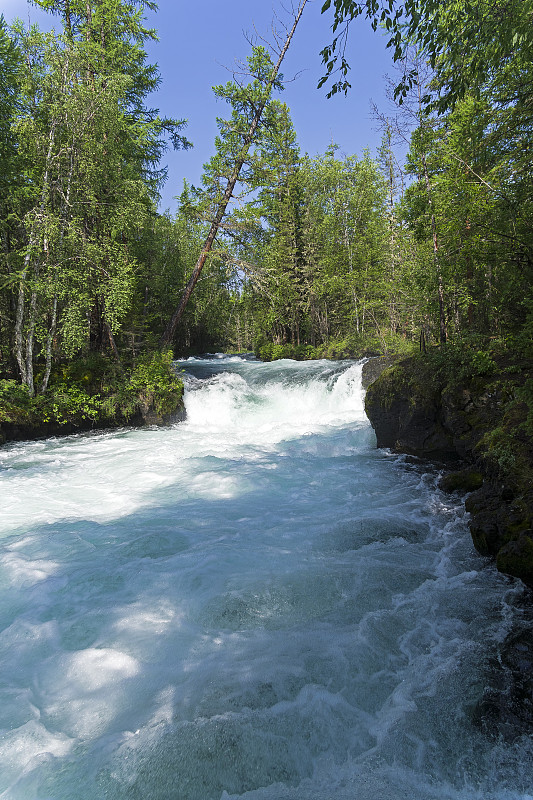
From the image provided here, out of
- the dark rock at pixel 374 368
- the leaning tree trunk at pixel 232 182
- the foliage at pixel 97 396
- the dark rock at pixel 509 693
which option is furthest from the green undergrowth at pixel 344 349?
the dark rock at pixel 509 693

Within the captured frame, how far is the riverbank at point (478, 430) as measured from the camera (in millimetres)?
4180

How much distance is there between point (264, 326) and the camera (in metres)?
28.5

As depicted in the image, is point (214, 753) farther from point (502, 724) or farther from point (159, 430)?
point (159, 430)

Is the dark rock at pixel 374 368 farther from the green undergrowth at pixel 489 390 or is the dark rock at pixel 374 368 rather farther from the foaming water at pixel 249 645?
the foaming water at pixel 249 645

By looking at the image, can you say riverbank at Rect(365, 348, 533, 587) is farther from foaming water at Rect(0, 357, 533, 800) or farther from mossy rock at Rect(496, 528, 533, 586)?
foaming water at Rect(0, 357, 533, 800)

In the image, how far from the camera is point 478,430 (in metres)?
6.59

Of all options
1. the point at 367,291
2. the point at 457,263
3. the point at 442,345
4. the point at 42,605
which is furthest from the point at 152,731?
the point at 367,291

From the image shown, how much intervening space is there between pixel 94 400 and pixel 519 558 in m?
11.1

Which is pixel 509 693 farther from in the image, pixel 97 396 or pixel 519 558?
pixel 97 396

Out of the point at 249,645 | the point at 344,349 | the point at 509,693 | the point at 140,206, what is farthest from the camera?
the point at 344,349

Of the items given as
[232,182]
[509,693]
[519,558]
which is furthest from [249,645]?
[232,182]

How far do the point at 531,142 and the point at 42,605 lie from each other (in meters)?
8.84

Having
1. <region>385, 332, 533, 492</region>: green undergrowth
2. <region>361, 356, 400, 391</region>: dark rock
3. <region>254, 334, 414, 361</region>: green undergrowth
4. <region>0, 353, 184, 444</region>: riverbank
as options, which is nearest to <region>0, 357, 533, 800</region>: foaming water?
<region>385, 332, 533, 492</region>: green undergrowth

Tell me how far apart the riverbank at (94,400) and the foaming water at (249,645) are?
4098 millimetres
